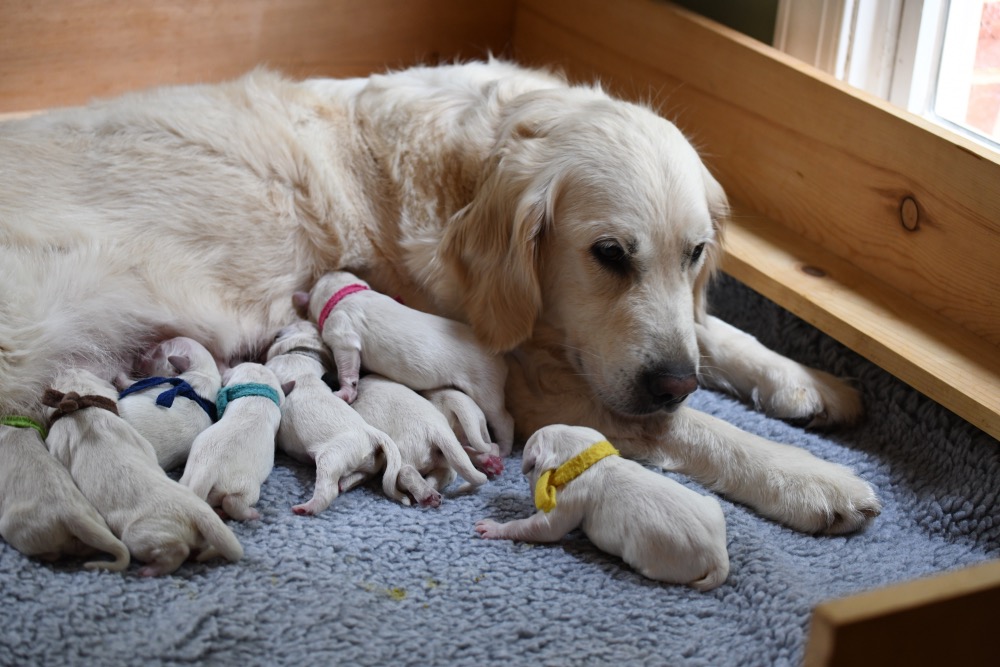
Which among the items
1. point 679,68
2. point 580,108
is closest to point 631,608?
point 580,108

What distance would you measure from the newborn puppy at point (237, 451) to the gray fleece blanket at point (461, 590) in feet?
0.26

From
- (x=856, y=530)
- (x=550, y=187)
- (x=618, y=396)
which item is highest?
(x=550, y=187)

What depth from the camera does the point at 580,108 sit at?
8.05ft

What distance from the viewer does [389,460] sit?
210 cm

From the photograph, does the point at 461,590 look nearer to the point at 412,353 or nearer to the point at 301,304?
the point at 412,353

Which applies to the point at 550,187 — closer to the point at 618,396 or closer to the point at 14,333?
the point at 618,396

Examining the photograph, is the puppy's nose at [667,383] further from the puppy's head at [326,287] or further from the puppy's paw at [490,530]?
the puppy's head at [326,287]

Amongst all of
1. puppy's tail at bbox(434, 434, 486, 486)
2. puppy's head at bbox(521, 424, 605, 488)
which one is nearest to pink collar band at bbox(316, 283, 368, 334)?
puppy's tail at bbox(434, 434, 486, 486)

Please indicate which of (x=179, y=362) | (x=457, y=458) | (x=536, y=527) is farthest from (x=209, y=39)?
(x=536, y=527)

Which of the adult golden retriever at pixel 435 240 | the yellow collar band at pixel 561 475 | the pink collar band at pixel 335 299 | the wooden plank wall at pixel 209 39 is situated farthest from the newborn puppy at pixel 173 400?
the wooden plank wall at pixel 209 39

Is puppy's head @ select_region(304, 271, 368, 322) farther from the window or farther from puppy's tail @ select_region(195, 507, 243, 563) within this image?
the window

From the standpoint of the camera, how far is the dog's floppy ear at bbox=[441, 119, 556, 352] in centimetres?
232

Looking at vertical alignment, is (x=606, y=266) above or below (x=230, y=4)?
below

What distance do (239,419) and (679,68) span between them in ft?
6.14
